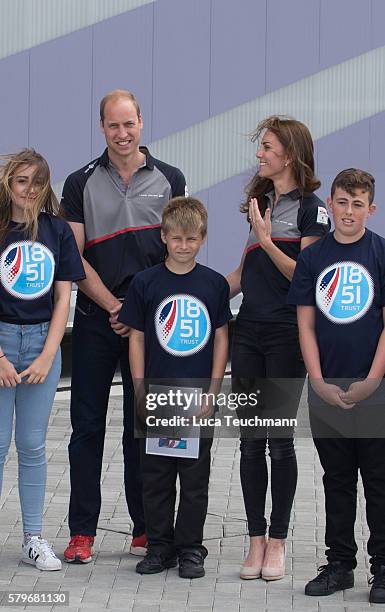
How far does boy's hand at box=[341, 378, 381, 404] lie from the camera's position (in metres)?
5.12

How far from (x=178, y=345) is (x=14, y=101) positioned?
15.1ft

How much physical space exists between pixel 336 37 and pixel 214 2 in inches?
43.7

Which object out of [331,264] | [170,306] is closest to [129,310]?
[170,306]

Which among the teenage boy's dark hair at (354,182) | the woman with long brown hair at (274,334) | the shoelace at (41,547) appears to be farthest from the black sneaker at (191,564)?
the teenage boy's dark hair at (354,182)

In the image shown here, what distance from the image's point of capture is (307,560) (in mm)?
5754

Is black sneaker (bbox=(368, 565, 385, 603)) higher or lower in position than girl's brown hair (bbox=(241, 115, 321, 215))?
lower

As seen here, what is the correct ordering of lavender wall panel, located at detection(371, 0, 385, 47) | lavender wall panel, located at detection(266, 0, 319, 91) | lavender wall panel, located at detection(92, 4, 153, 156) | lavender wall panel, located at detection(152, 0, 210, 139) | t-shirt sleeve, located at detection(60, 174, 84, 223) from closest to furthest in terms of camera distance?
t-shirt sleeve, located at detection(60, 174, 84, 223) → lavender wall panel, located at detection(92, 4, 153, 156) → lavender wall panel, located at detection(152, 0, 210, 139) → lavender wall panel, located at detection(266, 0, 319, 91) → lavender wall panel, located at detection(371, 0, 385, 47)

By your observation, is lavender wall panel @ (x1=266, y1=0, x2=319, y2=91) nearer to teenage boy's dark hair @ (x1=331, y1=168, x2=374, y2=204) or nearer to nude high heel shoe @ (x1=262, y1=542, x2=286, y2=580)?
teenage boy's dark hair @ (x1=331, y1=168, x2=374, y2=204)

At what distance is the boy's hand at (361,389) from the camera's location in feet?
16.8

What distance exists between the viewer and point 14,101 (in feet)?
31.5

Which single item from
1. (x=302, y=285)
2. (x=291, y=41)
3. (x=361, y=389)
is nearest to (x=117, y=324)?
(x=302, y=285)

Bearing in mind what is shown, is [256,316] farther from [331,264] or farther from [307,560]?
[307,560]

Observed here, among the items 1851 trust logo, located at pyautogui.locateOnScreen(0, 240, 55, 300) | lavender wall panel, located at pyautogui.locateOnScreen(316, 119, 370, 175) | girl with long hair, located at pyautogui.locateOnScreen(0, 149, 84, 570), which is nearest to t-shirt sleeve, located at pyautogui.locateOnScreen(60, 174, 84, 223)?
girl with long hair, located at pyautogui.locateOnScreen(0, 149, 84, 570)

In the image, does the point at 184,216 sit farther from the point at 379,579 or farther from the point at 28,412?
the point at 379,579
